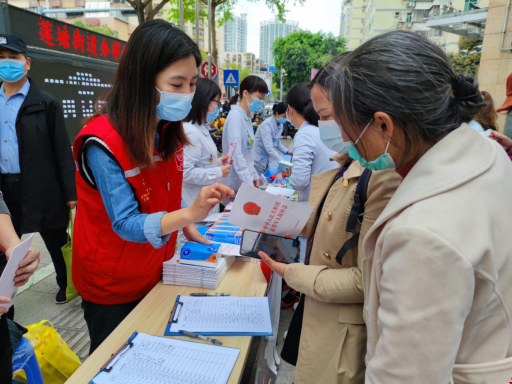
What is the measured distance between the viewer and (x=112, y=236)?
135 centimetres

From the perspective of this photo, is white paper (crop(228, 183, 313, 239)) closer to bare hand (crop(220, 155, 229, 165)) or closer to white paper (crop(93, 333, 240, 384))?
white paper (crop(93, 333, 240, 384))

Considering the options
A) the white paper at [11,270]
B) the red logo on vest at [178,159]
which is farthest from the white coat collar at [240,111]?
the white paper at [11,270]

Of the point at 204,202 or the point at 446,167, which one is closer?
the point at 446,167

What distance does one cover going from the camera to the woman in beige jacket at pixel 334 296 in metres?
1.18

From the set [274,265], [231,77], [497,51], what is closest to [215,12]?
[231,77]

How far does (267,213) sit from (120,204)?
581 millimetres

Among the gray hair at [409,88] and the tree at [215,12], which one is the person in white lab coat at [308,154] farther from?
the tree at [215,12]

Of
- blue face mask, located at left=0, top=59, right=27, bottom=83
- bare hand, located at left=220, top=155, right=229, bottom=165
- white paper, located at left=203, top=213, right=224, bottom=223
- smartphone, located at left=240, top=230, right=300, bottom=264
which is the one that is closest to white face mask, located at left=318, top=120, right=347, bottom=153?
smartphone, located at left=240, top=230, right=300, bottom=264

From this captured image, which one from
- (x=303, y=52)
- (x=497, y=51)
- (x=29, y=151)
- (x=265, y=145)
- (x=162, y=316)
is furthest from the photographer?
(x=303, y=52)

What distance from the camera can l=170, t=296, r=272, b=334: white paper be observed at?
1.33 m

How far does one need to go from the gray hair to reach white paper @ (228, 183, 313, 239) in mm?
638

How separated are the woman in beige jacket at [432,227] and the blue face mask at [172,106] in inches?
29.8

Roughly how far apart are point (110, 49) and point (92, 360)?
16.4 feet

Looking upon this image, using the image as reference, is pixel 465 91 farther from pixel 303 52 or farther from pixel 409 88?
pixel 303 52
